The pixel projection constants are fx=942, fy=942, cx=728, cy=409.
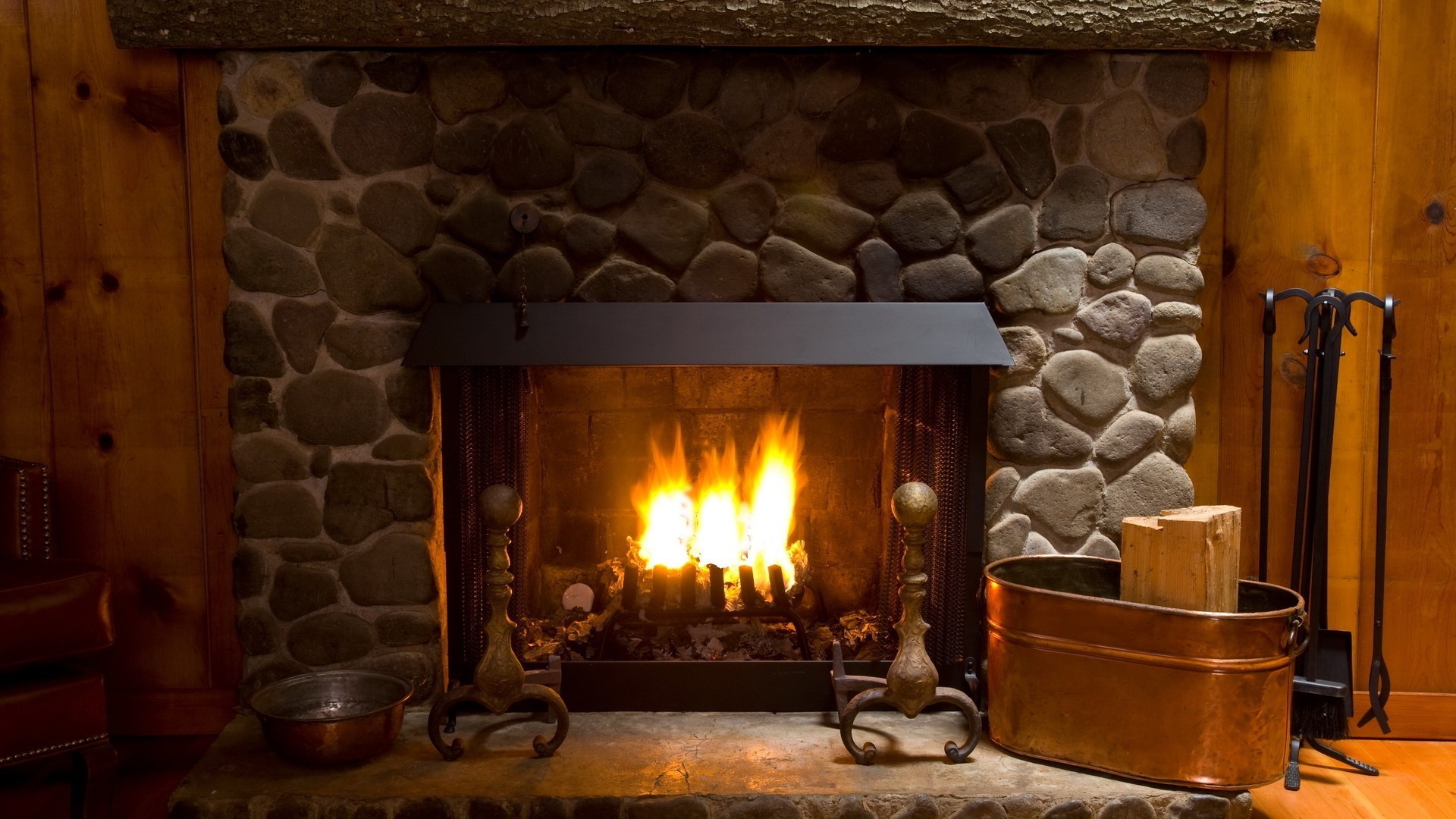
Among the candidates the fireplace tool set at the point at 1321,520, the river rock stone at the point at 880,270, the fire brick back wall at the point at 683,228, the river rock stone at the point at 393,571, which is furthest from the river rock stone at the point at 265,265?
the fireplace tool set at the point at 1321,520

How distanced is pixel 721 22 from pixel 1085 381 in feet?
4.04

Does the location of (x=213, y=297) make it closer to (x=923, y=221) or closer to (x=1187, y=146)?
(x=923, y=221)

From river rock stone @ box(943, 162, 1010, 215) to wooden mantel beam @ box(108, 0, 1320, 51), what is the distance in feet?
0.93

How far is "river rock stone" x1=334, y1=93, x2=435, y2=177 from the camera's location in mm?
2289

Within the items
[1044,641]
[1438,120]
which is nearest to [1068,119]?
[1438,120]

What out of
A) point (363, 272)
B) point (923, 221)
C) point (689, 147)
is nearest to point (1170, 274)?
point (923, 221)

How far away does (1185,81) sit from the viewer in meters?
2.30

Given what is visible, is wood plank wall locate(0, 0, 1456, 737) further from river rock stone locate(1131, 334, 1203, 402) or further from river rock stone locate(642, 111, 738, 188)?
A: river rock stone locate(642, 111, 738, 188)

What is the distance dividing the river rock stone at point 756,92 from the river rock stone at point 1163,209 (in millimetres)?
865

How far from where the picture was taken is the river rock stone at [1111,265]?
7.61 ft

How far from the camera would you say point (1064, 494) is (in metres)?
2.37

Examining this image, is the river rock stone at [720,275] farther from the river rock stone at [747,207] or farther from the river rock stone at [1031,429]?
the river rock stone at [1031,429]

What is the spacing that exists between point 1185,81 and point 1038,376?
0.80 meters

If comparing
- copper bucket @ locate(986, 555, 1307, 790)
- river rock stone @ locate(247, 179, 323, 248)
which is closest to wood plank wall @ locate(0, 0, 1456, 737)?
river rock stone @ locate(247, 179, 323, 248)
